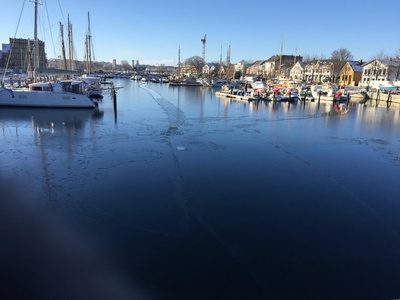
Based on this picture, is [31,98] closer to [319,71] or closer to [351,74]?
[351,74]

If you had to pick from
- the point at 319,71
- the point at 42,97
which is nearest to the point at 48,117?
the point at 42,97

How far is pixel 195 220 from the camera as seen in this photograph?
8.65 metres

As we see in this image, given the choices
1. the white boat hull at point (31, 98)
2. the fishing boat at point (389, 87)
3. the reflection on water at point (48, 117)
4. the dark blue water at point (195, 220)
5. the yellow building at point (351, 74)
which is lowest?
the dark blue water at point (195, 220)

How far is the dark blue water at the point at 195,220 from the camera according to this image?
6.22 meters

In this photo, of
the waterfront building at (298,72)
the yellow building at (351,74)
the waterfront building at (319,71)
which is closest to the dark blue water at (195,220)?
the yellow building at (351,74)

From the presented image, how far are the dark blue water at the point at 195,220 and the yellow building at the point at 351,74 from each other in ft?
229

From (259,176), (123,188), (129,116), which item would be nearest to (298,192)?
(259,176)

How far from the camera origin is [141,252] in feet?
23.4

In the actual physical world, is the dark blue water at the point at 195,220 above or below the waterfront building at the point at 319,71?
below

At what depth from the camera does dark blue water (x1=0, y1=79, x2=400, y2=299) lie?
622 cm

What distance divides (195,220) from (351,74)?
273ft

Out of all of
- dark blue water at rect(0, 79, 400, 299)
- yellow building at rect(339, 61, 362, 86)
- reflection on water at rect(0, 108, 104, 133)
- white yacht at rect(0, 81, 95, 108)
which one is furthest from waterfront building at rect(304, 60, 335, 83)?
dark blue water at rect(0, 79, 400, 299)

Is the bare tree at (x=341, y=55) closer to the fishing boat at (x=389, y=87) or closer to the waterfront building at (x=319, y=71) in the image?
the waterfront building at (x=319, y=71)

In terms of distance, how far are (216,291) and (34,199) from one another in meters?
6.39
